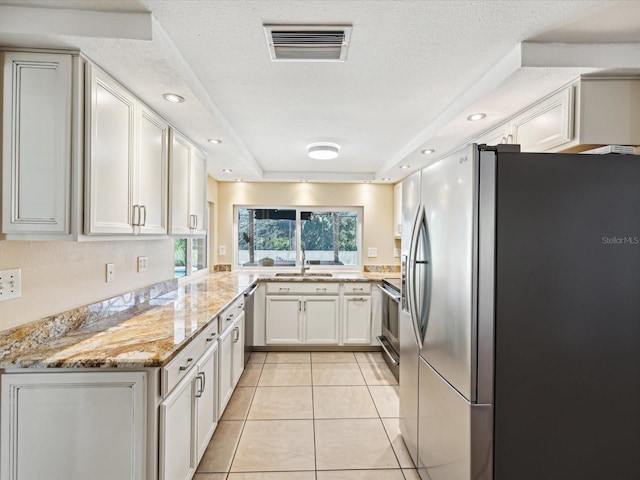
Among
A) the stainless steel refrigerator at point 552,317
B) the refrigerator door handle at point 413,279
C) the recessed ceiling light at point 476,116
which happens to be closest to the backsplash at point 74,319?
the refrigerator door handle at point 413,279

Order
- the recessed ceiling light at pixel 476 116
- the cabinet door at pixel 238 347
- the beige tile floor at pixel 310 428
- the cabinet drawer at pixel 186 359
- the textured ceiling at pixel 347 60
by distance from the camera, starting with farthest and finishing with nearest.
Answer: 1. the cabinet door at pixel 238 347
2. the recessed ceiling light at pixel 476 116
3. the beige tile floor at pixel 310 428
4. the cabinet drawer at pixel 186 359
5. the textured ceiling at pixel 347 60

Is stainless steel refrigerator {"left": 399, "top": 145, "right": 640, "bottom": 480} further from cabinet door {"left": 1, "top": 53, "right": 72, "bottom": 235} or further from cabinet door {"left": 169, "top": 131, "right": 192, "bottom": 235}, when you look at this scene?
cabinet door {"left": 169, "top": 131, "right": 192, "bottom": 235}

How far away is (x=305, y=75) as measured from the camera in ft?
6.21

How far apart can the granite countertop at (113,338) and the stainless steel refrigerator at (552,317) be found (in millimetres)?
1340

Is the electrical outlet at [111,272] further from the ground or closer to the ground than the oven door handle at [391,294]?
further from the ground

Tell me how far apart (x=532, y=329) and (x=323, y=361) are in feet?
8.88

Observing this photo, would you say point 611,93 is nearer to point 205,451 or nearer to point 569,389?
point 569,389

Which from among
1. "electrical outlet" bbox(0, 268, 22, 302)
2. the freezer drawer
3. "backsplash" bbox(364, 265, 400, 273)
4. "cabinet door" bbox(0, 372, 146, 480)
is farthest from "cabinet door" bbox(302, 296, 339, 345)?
"electrical outlet" bbox(0, 268, 22, 302)

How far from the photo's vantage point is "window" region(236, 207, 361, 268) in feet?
16.0

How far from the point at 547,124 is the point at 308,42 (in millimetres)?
1339

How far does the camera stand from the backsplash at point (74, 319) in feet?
4.70

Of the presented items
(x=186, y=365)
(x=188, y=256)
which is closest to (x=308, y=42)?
(x=186, y=365)

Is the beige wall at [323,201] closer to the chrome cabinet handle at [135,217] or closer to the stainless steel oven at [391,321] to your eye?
the stainless steel oven at [391,321]

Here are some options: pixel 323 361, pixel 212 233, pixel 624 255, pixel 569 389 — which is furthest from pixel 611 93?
pixel 212 233
